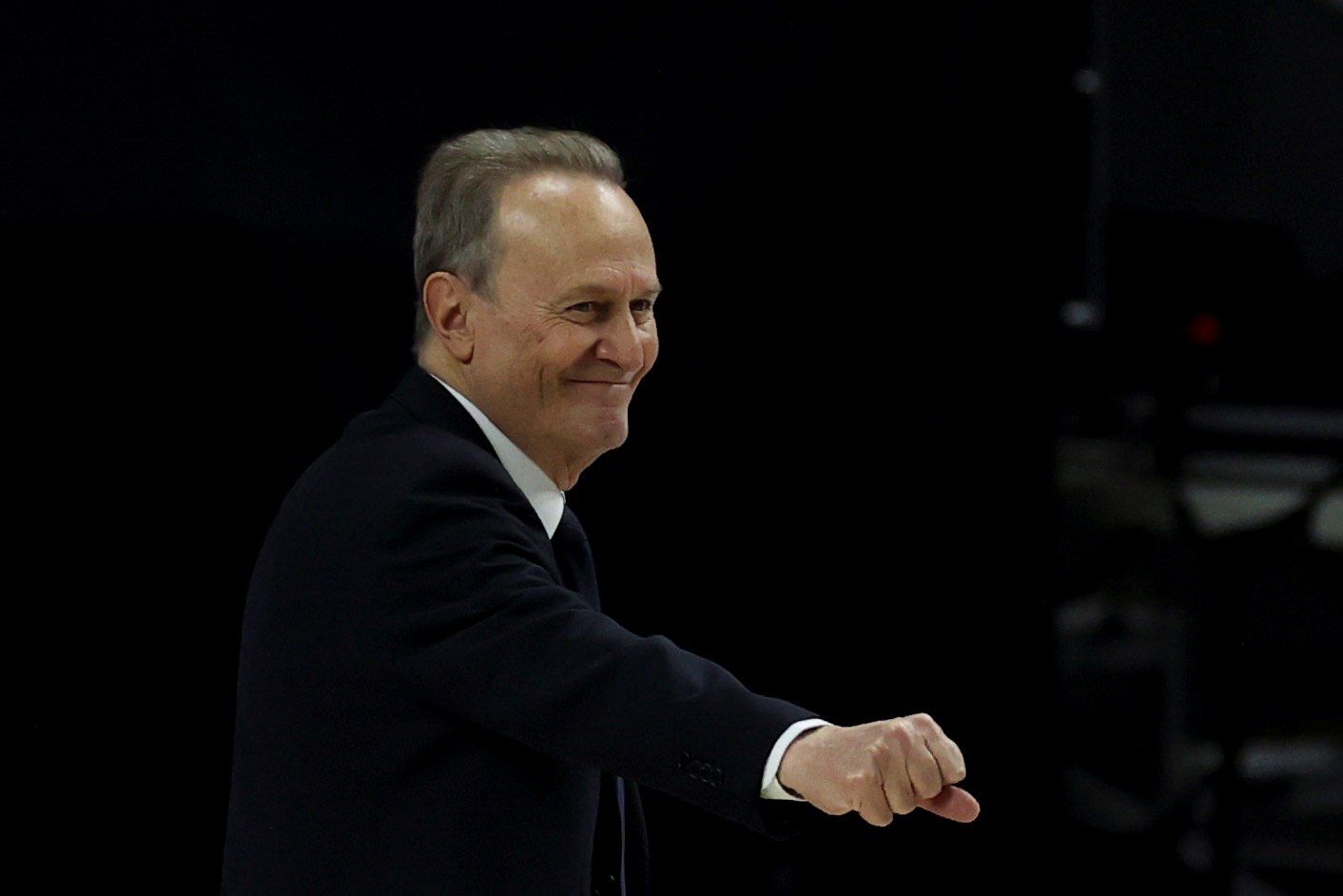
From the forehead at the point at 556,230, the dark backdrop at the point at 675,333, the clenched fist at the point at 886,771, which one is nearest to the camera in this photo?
the clenched fist at the point at 886,771

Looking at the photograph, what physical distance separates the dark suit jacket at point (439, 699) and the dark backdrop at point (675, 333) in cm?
37

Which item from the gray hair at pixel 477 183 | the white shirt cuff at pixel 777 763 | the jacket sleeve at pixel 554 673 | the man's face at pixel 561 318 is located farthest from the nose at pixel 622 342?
the white shirt cuff at pixel 777 763

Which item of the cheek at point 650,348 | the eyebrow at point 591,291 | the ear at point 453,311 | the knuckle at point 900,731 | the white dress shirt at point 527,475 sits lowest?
the knuckle at point 900,731

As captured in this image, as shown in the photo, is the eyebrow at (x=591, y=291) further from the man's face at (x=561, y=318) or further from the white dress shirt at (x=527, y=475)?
the white dress shirt at (x=527, y=475)

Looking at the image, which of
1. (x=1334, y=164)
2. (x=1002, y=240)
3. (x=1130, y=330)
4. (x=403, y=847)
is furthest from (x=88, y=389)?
(x=1334, y=164)

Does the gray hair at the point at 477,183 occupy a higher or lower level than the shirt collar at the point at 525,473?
higher

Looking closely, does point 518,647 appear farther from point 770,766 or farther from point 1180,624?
point 1180,624

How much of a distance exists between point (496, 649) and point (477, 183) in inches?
16.6

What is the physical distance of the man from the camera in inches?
41.8

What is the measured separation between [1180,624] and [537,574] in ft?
5.58

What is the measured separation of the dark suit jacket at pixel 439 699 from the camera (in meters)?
1.07

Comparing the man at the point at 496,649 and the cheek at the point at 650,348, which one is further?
the cheek at the point at 650,348

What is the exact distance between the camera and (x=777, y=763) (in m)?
1.05

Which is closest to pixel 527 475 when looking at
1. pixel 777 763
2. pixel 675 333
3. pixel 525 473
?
pixel 525 473
